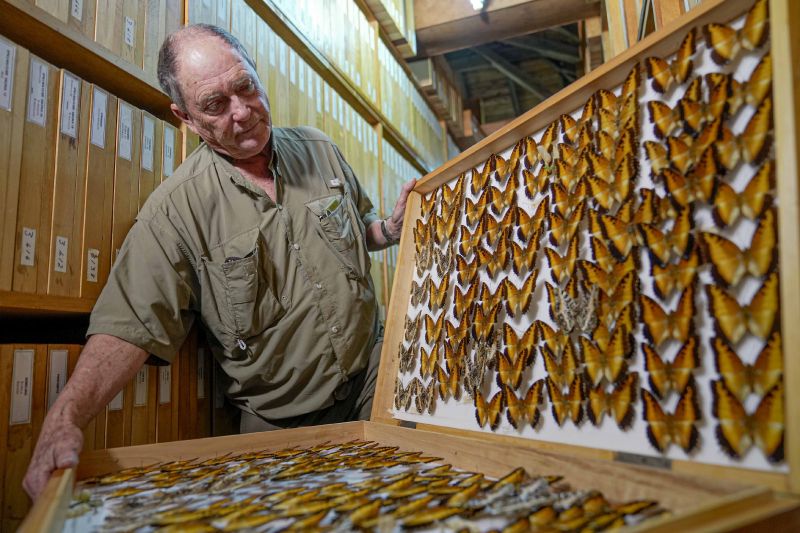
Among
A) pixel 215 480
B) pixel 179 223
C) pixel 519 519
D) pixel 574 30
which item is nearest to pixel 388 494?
pixel 519 519

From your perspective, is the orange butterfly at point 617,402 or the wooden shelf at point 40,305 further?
the wooden shelf at point 40,305

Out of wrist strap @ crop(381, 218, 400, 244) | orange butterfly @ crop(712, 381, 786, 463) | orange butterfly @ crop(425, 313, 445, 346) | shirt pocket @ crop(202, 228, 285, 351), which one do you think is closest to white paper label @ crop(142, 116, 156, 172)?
shirt pocket @ crop(202, 228, 285, 351)

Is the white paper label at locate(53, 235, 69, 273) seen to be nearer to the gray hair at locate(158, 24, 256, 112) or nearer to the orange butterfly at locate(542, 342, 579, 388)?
the gray hair at locate(158, 24, 256, 112)

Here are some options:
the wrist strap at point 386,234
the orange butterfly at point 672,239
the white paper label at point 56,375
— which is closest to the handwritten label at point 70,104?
the white paper label at point 56,375

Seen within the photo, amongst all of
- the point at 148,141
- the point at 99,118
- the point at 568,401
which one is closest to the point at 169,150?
the point at 148,141

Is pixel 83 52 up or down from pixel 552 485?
up

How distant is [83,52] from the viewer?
1269 mm

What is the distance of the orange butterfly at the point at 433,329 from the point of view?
1083mm

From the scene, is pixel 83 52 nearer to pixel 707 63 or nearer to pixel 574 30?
pixel 707 63

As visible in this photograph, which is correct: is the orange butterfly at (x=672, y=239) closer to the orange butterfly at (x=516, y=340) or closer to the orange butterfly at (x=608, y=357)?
the orange butterfly at (x=608, y=357)

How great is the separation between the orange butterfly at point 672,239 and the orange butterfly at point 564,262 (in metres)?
0.12

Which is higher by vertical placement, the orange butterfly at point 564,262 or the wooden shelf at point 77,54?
the wooden shelf at point 77,54

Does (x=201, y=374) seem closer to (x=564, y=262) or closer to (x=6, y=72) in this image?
(x=6, y=72)

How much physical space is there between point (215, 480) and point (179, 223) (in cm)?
72
